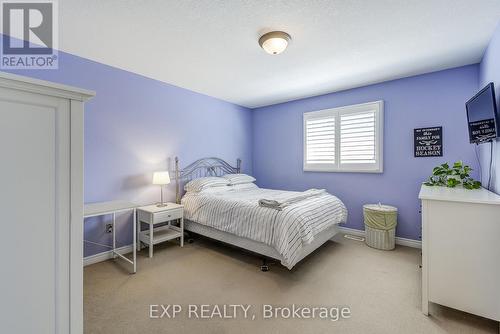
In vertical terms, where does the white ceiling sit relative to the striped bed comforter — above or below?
above

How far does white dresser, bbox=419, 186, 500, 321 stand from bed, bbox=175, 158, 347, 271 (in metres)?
1.07

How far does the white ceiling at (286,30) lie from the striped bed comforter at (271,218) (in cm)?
185

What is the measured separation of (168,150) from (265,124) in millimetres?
2325

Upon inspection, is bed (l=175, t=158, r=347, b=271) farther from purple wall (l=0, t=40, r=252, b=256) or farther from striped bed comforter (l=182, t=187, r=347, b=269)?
purple wall (l=0, t=40, r=252, b=256)

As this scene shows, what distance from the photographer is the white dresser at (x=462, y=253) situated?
167 centimetres

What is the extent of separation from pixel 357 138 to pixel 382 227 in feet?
4.89

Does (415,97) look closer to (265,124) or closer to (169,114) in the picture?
(265,124)

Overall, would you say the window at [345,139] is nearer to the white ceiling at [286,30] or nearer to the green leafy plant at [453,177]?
the white ceiling at [286,30]

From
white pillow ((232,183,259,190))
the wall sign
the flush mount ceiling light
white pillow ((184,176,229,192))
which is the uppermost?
the flush mount ceiling light

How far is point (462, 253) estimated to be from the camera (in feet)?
5.77

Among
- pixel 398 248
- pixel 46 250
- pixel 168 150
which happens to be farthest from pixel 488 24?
pixel 168 150

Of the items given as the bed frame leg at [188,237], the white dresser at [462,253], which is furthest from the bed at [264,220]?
the white dresser at [462,253]

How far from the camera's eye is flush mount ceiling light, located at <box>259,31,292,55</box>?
7.43 ft

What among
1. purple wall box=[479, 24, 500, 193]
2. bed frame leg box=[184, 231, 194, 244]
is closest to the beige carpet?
bed frame leg box=[184, 231, 194, 244]
